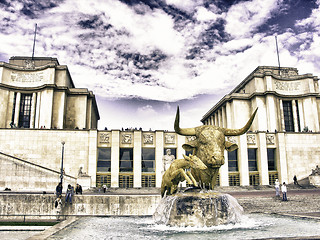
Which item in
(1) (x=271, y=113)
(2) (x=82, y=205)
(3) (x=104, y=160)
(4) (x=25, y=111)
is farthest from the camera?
(1) (x=271, y=113)

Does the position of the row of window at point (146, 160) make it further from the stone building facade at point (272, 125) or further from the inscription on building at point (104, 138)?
the inscription on building at point (104, 138)

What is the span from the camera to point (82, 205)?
16.9 metres

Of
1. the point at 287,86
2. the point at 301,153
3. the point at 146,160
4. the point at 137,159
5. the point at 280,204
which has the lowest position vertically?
the point at 280,204

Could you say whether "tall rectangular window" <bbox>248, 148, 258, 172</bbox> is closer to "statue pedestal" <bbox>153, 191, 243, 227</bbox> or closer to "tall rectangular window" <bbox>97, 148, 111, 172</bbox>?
"tall rectangular window" <bbox>97, 148, 111, 172</bbox>

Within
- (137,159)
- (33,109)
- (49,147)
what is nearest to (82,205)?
(137,159)

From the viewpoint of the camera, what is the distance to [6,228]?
12039 millimetres

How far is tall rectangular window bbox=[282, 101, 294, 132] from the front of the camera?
5434 cm

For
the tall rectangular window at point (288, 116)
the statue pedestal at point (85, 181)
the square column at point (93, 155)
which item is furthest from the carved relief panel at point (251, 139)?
the statue pedestal at point (85, 181)

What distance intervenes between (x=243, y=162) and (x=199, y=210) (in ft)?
110

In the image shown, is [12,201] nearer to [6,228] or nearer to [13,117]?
[6,228]

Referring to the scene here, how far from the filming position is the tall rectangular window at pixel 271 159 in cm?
4250

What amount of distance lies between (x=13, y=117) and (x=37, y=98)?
5253mm

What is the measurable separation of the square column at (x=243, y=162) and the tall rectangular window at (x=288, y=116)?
1782 centimetres

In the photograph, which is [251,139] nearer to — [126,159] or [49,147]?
[126,159]
